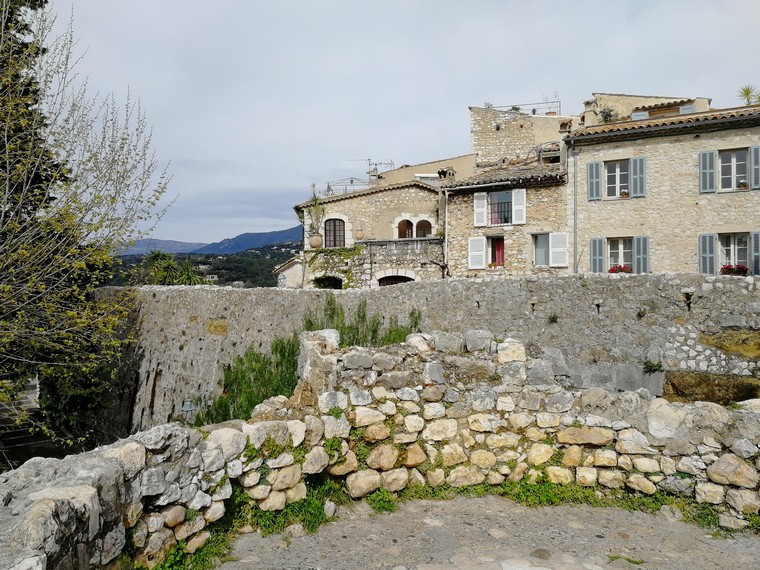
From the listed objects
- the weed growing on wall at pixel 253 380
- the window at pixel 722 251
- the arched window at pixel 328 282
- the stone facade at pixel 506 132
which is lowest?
the weed growing on wall at pixel 253 380

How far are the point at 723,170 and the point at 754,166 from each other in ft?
2.99

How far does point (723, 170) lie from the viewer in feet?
57.6

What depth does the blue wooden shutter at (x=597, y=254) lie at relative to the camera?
1902 cm

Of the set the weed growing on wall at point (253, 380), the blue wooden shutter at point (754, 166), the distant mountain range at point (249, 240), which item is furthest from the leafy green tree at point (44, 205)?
the distant mountain range at point (249, 240)

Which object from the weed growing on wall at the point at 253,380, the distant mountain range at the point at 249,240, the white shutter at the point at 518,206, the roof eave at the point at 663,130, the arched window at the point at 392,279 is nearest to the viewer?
the weed growing on wall at the point at 253,380

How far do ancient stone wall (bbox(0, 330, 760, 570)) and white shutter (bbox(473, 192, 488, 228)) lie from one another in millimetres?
15042

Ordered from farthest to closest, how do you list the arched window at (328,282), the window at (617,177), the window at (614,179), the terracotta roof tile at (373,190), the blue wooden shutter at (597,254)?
1. the terracotta roof tile at (373,190)
2. the arched window at (328,282)
3. the blue wooden shutter at (597,254)
4. the window at (617,177)
5. the window at (614,179)

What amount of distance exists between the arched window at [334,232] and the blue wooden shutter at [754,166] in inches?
627

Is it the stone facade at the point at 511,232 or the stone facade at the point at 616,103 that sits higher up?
the stone facade at the point at 616,103

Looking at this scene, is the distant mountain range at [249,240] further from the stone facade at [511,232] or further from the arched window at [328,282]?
the stone facade at [511,232]

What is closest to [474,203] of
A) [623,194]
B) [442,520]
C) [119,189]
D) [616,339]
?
[623,194]

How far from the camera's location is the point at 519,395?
6109 mm

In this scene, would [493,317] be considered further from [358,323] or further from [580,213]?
[580,213]

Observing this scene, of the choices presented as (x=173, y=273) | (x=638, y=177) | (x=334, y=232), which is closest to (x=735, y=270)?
(x=638, y=177)
